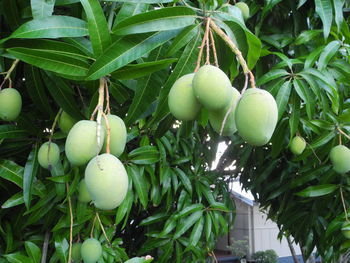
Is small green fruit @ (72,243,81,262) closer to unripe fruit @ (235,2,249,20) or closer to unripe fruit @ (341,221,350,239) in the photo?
unripe fruit @ (235,2,249,20)

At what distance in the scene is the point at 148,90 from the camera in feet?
2.33

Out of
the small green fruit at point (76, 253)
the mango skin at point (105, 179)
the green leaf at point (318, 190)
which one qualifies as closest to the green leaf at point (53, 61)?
the mango skin at point (105, 179)

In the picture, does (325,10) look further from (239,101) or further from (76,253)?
(76,253)

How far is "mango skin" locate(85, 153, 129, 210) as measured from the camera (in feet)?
1.55

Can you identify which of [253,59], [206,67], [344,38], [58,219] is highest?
[344,38]

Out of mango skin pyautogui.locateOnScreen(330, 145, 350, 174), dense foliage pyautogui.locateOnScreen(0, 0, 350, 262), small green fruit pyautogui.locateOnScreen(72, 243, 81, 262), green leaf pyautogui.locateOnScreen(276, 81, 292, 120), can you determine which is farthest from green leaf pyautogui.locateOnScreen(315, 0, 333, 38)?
small green fruit pyautogui.locateOnScreen(72, 243, 81, 262)

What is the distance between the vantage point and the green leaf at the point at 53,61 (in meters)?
0.59

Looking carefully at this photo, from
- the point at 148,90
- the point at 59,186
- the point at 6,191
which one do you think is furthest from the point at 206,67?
the point at 6,191

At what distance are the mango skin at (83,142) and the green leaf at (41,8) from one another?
0.29m

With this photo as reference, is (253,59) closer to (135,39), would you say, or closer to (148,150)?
(135,39)

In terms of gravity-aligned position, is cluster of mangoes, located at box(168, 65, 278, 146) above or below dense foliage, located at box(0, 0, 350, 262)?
below

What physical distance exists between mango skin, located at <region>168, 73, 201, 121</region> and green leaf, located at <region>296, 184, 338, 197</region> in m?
1.40

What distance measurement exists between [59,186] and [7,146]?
0.65 ft

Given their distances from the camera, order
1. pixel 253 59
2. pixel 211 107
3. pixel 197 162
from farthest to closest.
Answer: pixel 197 162, pixel 253 59, pixel 211 107
